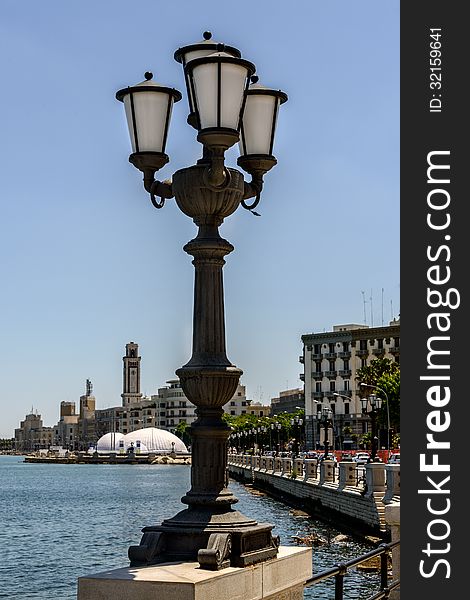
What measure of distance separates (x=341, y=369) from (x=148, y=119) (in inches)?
4951

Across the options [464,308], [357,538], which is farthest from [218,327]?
[357,538]

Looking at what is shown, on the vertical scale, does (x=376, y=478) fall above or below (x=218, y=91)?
below

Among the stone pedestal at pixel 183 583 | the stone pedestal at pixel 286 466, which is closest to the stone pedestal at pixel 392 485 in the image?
the stone pedestal at pixel 183 583

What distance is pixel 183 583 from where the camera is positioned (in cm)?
527

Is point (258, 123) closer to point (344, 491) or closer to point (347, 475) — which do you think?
point (344, 491)

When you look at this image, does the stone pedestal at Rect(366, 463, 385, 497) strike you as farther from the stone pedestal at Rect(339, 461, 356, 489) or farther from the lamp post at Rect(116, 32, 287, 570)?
the lamp post at Rect(116, 32, 287, 570)

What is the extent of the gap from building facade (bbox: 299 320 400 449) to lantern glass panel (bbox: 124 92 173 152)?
117m

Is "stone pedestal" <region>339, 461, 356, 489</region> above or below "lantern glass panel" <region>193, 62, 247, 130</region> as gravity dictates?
below

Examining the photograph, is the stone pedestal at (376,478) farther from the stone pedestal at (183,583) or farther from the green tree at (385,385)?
the green tree at (385,385)

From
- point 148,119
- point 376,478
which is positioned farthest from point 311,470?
point 148,119

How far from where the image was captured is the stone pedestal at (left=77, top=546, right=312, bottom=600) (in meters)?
5.29

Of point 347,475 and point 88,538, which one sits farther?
point 88,538

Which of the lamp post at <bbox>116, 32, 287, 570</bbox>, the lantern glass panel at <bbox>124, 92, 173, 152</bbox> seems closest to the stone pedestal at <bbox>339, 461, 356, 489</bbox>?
the lantern glass panel at <bbox>124, 92, 173, 152</bbox>

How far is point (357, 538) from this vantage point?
39969mm
